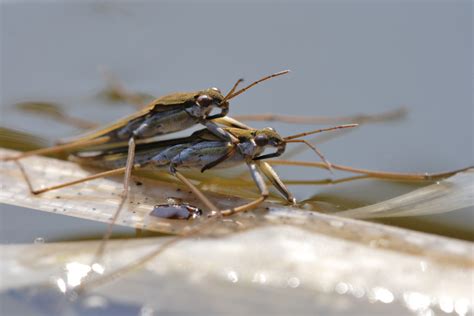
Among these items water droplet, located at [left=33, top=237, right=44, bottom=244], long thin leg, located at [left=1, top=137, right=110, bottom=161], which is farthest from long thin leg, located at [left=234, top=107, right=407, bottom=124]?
water droplet, located at [left=33, top=237, right=44, bottom=244]

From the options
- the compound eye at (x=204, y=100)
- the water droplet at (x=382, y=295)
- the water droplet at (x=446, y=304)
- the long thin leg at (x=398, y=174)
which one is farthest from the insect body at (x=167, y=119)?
the water droplet at (x=446, y=304)

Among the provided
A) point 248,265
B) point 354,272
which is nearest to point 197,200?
point 248,265

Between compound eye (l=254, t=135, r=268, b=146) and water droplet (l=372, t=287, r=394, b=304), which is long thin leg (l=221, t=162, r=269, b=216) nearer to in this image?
compound eye (l=254, t=135, r=268, b=146)

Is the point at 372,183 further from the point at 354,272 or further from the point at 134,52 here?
the point at 134,52

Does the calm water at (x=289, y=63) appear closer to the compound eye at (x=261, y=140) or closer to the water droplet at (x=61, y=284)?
the compound eye at (x=261, y=140)

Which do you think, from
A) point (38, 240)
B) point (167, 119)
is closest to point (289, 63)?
point (167, 119)

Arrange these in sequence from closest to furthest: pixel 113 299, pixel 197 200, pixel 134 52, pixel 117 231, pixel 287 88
→ pixel 113 299
pixel 117 231
pixel 197 200
pixel 287 88
pixel 134 52
